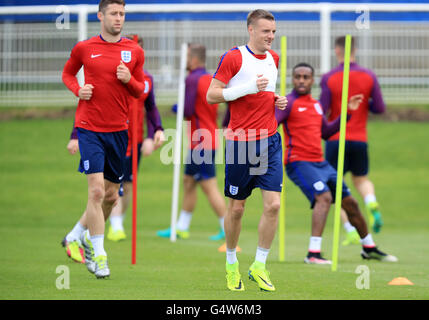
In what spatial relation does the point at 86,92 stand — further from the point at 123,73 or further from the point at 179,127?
the point at 179,127

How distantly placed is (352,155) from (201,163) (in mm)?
2175

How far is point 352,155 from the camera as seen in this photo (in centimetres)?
1075

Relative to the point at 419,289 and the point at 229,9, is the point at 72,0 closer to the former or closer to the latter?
the point at 229,9

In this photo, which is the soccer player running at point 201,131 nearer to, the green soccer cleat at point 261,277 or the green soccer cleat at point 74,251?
the green soccer cleat at point 74,251

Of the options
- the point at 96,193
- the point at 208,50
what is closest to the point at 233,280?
the point at 96,193

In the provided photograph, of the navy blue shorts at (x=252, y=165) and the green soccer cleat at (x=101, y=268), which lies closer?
the navy blue shorts at (x=252, y=165)

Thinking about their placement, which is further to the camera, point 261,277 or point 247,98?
point 247,98

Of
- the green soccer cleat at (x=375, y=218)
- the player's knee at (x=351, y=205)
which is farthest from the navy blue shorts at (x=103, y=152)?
the green soccer cleat at (x=375, y=218)

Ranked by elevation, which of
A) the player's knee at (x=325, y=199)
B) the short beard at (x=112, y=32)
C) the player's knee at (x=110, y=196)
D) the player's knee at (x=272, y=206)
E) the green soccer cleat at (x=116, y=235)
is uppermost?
the short beard at (x=112, y=32)

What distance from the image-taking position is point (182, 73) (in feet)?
38.0

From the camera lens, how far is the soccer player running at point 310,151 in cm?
896

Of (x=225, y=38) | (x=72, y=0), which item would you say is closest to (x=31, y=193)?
(x=72, y=0)

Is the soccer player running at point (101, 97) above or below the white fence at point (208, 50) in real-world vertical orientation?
below

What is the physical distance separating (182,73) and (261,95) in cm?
484
